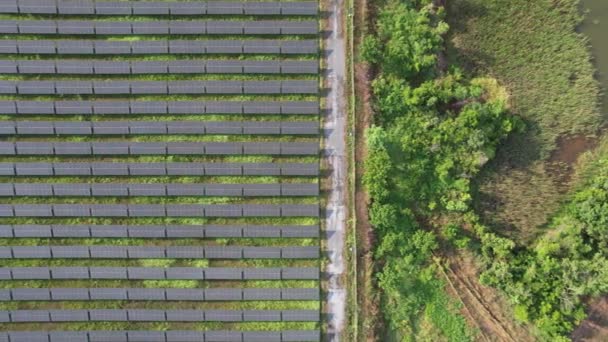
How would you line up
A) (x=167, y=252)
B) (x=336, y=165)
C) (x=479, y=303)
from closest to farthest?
(x=167, y=252) → (x=336, y=165) → (x=479, y=303)

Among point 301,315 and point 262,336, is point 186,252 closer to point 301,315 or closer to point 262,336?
point 262,336

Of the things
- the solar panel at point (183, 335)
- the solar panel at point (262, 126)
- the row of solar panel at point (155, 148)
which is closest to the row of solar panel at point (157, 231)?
the row of solar panel at point (155, 148)

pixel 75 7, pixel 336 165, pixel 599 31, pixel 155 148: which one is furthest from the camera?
pixel 599 31

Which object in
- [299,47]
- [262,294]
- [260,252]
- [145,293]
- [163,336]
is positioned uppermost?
[299,47]

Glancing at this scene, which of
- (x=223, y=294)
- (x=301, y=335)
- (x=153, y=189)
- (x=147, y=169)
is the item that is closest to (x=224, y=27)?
(x=147, y=169)

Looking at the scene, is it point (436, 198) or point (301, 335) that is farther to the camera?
point (436, 198)

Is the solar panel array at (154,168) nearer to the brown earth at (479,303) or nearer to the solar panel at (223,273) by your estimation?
the solar panel at (223,273)

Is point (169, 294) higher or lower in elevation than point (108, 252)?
lower
